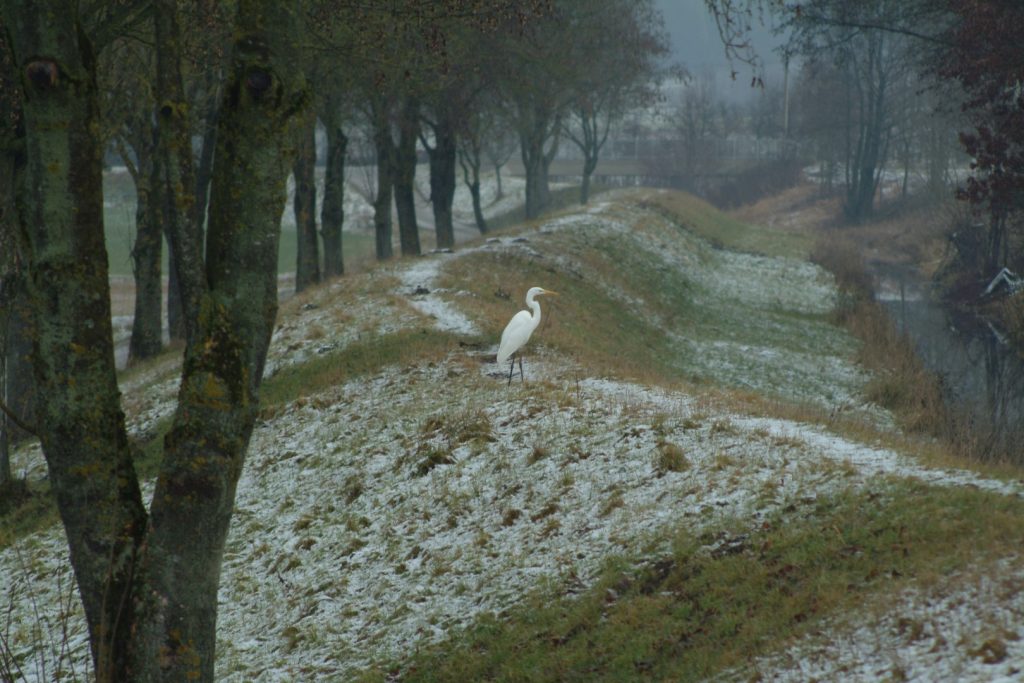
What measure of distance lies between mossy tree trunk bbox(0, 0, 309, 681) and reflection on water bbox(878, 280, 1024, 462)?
Answer: 32.7ft

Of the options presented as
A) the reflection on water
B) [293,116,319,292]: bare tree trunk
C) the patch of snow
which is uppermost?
[293,116,319,292]: bare tree trunk

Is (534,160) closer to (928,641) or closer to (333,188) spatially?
(333,188)

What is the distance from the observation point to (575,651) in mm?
8758

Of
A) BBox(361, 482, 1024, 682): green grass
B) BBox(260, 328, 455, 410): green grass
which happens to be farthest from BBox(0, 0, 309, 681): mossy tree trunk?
BBox(260, 328, 455, 410): green grass

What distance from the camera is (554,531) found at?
11.0 metres

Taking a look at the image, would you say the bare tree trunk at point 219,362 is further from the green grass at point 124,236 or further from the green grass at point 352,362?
the green grass at point 124,236

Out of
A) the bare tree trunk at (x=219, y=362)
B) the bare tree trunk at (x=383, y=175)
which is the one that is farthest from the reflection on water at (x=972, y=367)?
the bare tree trunk at (x=383, y=175)

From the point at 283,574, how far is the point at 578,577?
4042 millimetres

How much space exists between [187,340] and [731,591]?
492cm

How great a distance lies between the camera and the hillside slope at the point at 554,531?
781cm

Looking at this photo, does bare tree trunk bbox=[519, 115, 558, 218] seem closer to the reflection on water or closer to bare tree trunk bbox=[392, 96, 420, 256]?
bare tree trunk bbox=[392, 96, 420, 256]

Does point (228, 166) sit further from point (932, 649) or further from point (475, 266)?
point (475, 266)

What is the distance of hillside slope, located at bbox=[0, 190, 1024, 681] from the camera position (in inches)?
307

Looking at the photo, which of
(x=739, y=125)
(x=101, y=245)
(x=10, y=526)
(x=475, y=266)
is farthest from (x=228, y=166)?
(x=739, y=125)
